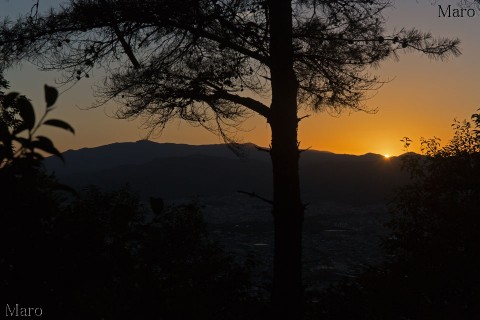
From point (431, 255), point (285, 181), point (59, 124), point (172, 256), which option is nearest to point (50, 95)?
point (59, 124)

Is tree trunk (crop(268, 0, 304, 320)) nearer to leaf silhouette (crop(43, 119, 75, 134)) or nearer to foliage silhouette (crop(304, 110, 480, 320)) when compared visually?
foliage silhouette (crop(304, 110, 480, 320))

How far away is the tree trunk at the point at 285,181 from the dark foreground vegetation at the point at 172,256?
1283 mm

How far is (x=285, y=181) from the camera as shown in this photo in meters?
9.48

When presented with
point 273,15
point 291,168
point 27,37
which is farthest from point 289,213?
point 27,37

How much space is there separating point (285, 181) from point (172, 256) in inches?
464

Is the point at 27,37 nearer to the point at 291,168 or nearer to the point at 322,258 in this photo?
the point at 291,168

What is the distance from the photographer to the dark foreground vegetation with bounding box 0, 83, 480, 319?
8.88 ft

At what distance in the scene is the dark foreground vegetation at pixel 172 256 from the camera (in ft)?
8.88

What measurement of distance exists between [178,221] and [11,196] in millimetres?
20970

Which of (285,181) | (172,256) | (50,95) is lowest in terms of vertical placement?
(172,256)

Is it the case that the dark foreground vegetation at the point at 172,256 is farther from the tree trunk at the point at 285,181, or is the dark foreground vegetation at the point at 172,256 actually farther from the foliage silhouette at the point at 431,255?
the tree trunk at the point at 285,181

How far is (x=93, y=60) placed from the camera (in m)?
10.7

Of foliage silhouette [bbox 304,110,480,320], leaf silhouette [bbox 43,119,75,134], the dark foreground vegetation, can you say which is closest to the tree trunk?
the dark foreground vegetation

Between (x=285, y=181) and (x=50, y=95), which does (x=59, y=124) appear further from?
(x=285, y=181)
